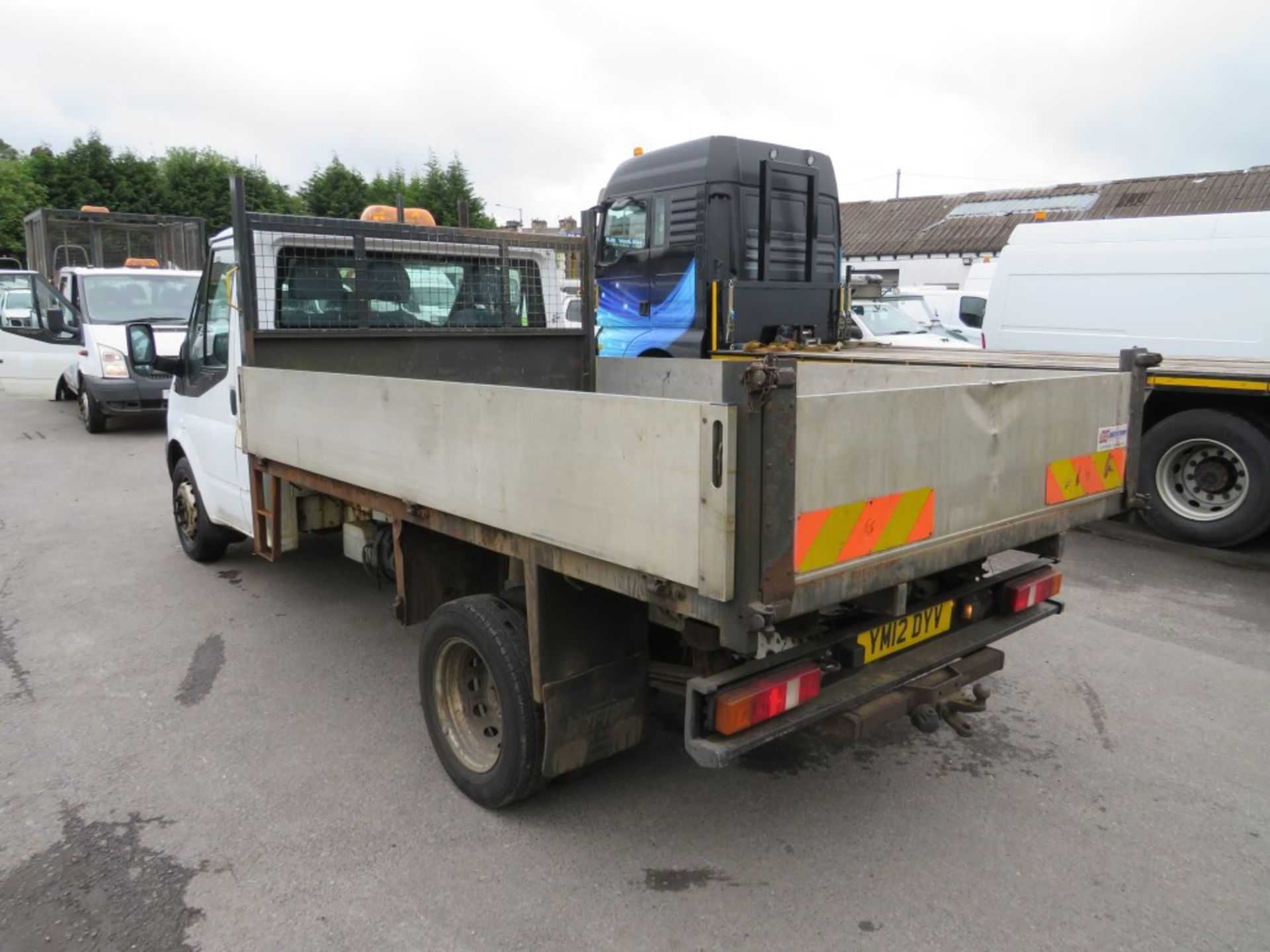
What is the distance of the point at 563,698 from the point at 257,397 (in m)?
2.66

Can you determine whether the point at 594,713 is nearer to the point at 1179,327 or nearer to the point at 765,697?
the point at 765,697

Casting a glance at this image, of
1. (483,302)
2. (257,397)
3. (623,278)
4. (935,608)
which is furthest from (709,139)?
(935,608)

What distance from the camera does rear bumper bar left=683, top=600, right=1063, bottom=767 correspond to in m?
2.68

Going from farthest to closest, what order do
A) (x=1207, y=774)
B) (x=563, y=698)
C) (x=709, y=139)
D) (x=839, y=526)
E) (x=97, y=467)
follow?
1. (x=97, y=467)
2. (x=709, y=139)
3. (x=1207, y=774)
4. (x=563, y=698)
5. (x=839, y=526)

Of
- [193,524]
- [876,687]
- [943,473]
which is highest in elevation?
[943,473]

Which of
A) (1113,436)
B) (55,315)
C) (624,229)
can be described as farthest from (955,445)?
(55,315)

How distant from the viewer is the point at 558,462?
2814 millimetres

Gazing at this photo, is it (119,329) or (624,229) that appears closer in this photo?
(624,229)

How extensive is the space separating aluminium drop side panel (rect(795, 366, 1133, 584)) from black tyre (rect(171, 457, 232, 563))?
16.4 ft

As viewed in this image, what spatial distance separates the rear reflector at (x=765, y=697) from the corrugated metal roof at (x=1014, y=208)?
2452 cm

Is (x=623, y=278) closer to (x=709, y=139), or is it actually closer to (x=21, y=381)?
(x=709, y=139)

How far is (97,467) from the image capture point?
34.0ft

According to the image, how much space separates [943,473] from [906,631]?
0.66 meters

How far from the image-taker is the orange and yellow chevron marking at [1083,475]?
3.38m
